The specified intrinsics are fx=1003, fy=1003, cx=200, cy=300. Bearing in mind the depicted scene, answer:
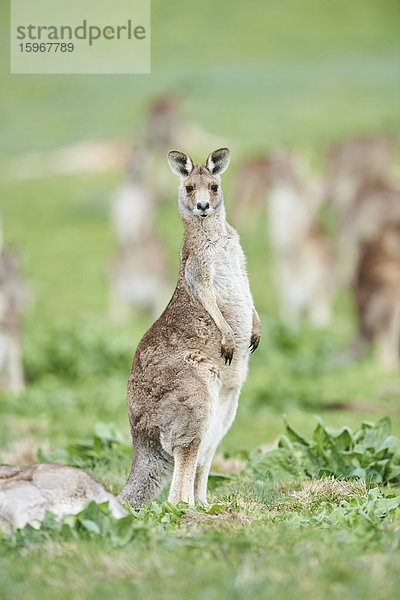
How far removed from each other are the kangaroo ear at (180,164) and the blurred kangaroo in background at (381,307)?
7.49 meters

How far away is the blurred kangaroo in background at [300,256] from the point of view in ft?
59.1

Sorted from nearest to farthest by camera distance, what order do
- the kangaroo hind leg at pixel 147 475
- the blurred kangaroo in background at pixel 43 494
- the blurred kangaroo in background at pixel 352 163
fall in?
1. the blurred kangaroo in background at pixel 43 494
2. the kangaroo hind leg at pixel 147 475
3. the blurred kangaroo in background at pixel 352 163

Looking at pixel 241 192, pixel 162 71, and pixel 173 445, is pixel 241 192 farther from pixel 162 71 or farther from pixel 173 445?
pixel 173 445

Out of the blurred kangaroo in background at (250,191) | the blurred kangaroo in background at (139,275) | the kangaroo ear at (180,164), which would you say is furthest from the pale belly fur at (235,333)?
the blurred kangaroo in background at (250,191)

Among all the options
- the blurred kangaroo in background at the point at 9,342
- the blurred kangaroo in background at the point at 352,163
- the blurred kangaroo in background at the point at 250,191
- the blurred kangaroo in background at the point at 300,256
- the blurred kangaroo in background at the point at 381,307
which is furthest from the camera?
the blurred kangaroo in background at the point at 352,163

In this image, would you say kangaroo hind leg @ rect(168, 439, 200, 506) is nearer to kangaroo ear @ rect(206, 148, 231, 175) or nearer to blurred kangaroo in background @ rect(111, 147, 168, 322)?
kangaroo ear @ rect(206, 148, 231, 175)

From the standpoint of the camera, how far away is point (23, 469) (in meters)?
4.80

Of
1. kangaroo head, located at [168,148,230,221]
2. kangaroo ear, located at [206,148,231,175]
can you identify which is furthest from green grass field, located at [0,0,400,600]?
kangaroo ear, located at [206,148,231,175]

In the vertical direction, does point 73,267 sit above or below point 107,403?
above

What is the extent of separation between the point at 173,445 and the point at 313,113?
2810 centimetres

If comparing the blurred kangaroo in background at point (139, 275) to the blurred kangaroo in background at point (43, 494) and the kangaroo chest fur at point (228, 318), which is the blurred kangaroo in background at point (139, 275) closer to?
the kangaroo chest fur at point (228, 318)

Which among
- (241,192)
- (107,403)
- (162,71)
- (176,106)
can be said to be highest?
(162,71)

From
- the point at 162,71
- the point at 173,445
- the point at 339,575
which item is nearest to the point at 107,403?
the point at 173,445

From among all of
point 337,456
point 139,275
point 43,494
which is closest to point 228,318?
point 337,456
